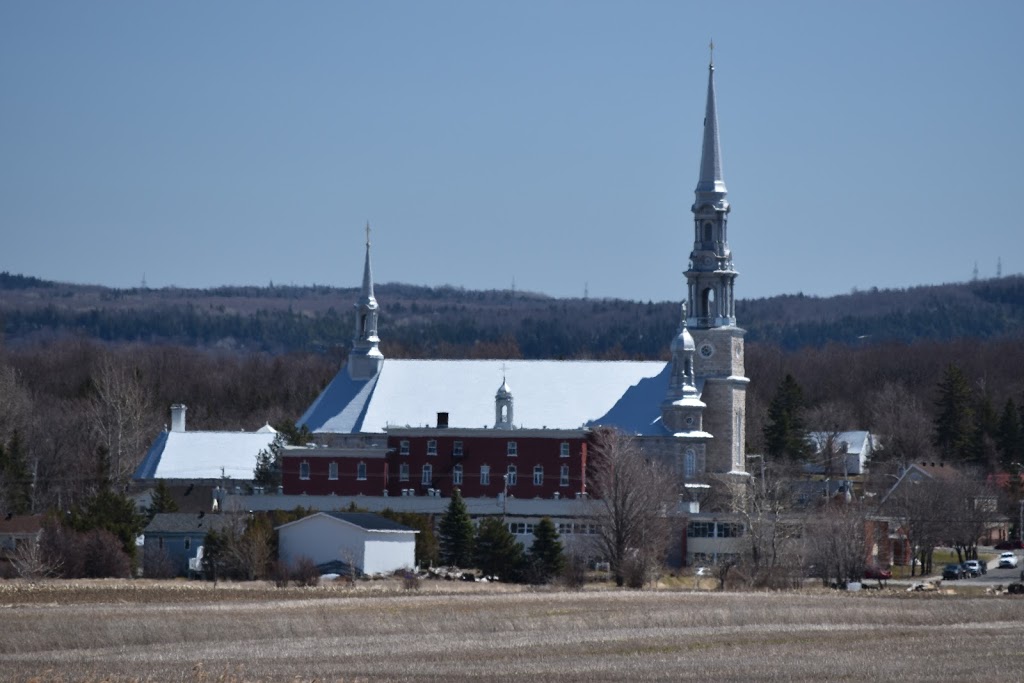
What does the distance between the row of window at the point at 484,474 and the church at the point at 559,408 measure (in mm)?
44

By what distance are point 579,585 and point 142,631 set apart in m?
25.5

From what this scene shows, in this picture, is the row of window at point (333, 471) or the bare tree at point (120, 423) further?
the bare tree at point (120, 423)

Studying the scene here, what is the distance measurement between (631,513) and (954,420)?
45.2 metres

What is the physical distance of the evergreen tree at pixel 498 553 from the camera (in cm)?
7675

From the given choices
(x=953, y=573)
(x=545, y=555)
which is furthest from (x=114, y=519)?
(x=953, y=573)

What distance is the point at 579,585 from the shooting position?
7088 centimetres

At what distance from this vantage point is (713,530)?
8644 cm

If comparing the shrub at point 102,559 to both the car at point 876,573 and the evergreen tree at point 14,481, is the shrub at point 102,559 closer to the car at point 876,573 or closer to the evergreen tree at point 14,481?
the evergreen tree at point 14,481

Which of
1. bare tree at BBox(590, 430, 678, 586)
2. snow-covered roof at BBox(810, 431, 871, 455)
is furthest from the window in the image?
snow-covered roof at BBox(810, 431, 871, 455)

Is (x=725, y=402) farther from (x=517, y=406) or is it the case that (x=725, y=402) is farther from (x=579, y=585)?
(x=579, y=585)

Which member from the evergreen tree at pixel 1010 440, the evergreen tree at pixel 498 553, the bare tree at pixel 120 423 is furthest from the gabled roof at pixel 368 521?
the evergreen tree at pixel 1010 440

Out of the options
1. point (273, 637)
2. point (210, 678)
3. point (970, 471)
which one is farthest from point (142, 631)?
point (970, 471)

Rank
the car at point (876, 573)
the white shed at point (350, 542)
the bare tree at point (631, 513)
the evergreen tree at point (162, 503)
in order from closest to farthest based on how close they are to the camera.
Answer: the white shed at point (350, 542)
the bare tree at point (631, 513)
the car at point (876, 573)
the evergreen tree at point (162, 503)

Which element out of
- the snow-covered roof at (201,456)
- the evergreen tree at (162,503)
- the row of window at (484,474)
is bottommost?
the evergreen tree at (162,503)
